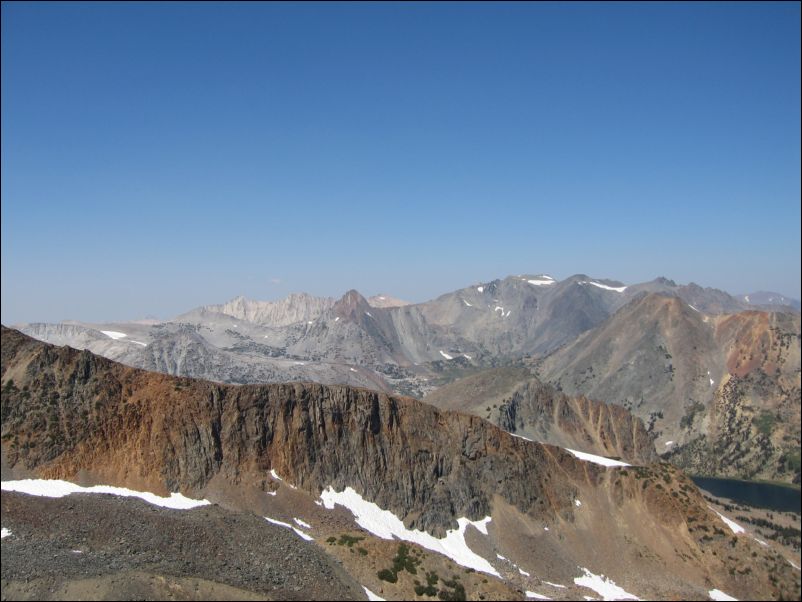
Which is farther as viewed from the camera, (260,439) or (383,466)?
(383,466)

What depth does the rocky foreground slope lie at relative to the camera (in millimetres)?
84875

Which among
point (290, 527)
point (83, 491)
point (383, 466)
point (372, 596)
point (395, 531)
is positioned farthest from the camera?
point (383, 466)

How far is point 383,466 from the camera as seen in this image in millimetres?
107500

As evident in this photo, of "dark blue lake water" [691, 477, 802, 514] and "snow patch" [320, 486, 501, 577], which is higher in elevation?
"snow patch" [320, 486, 501, 577]

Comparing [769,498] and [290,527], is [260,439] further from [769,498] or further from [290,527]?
[769,498]

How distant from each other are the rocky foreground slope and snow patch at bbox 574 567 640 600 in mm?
1610

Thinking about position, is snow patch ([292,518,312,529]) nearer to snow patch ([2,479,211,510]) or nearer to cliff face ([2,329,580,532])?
cliff face ([2,329,580,532])

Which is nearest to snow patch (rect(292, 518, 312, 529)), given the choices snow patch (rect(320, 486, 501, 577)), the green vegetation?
the green vegetation

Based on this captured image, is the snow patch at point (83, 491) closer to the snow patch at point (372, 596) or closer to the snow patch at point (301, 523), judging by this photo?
the snow patch at point (301, 523)

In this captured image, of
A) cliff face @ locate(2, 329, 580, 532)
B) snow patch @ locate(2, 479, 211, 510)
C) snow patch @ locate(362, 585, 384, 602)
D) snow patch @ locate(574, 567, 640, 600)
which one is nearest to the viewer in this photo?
snow patch @ locate(362, 585, 384, 602)

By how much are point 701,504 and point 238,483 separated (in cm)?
8488

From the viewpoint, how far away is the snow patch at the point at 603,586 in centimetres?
9419

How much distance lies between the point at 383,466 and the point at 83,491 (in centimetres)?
4729

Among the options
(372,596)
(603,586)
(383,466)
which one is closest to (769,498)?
(603,586)
